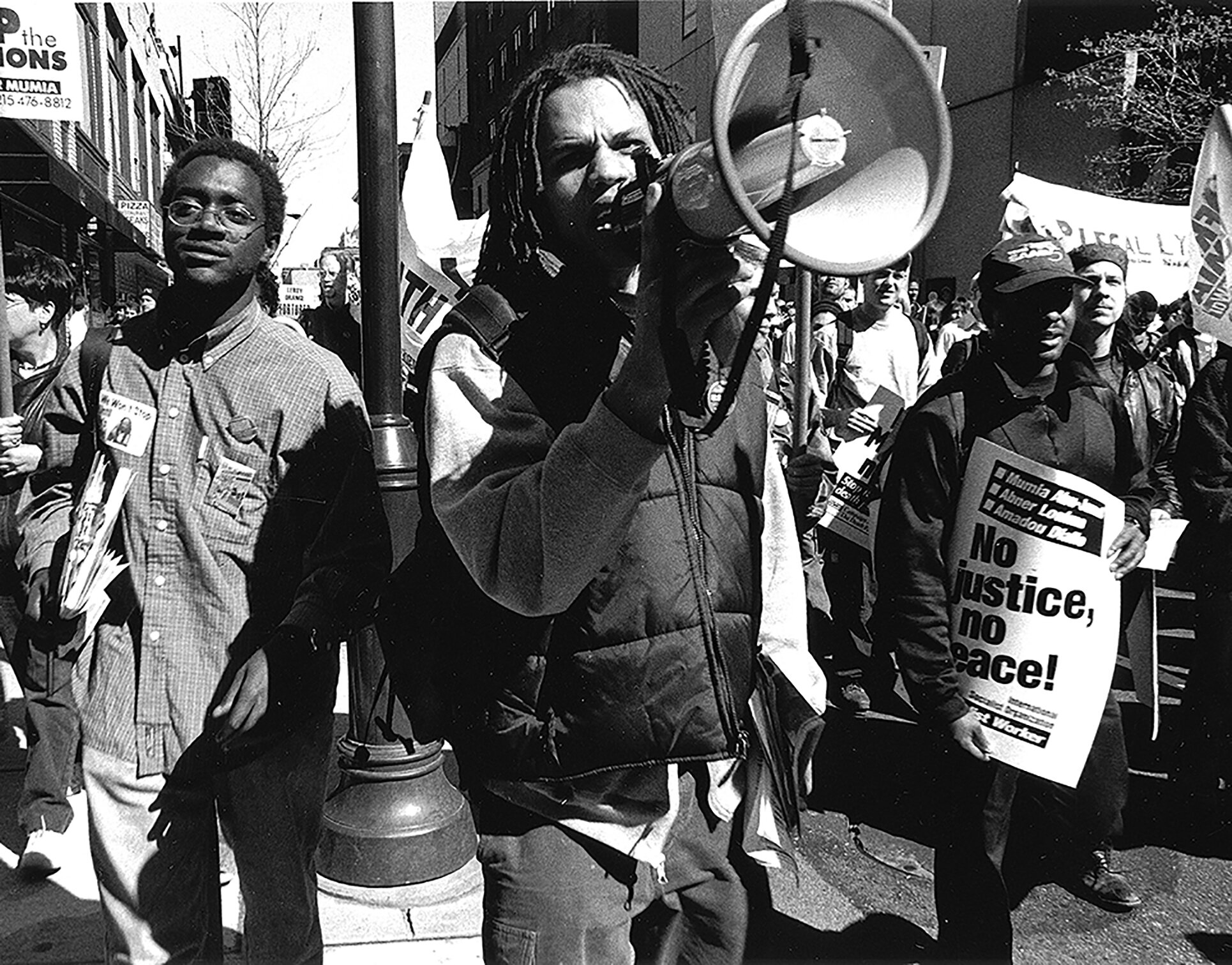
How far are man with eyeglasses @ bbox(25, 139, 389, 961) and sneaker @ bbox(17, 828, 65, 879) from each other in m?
1.59

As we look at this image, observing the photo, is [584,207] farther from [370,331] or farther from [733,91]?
[370,331]

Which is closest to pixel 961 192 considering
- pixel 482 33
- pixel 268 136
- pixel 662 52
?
pixel 662 52

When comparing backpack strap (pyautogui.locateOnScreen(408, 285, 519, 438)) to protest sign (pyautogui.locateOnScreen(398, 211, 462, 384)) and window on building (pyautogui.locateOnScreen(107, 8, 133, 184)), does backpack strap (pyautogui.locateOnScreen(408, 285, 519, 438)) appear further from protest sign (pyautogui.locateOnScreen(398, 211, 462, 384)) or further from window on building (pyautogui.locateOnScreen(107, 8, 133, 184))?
window on building (pyautogui.locateOnScreen(107, 8, 133, 184))

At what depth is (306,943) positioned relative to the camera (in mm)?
2291

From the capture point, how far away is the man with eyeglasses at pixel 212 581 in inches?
83.0

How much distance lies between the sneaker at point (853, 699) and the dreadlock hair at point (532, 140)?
4.15 m

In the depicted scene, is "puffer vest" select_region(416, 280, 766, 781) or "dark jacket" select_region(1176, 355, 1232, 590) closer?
"puffer vest" select_region(416, 280, 766, 781)

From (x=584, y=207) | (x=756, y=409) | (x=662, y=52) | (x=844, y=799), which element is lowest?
(x=844, y=799)

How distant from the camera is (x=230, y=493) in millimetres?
2152

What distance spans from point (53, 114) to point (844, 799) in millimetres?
3482

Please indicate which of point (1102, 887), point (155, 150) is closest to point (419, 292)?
point (1102, 887)

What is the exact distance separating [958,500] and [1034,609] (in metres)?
0.30

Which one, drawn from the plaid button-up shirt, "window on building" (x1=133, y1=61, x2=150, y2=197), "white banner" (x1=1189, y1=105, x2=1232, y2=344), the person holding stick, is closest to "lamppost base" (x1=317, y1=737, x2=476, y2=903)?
the person holding stick

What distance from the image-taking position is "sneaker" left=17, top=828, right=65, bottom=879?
11.6ft
